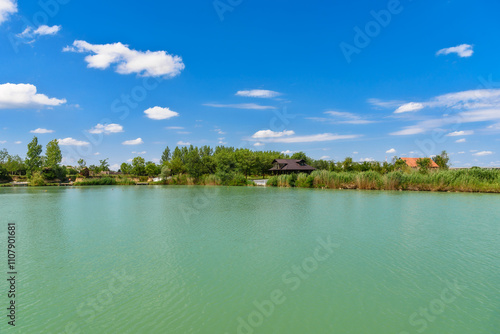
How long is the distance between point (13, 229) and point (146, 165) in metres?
73.6

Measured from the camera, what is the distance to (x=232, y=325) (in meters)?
4.47

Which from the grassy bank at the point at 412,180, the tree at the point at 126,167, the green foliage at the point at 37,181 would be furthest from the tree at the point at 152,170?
the grassy bank at the point at 412,180

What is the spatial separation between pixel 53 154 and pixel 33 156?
661 cm

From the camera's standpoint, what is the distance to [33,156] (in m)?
63.4

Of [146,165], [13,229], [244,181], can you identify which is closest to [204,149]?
[146,165]

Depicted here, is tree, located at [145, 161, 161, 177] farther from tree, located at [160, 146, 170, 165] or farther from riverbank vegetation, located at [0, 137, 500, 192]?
tree, located at [160, 146, 170, 165]

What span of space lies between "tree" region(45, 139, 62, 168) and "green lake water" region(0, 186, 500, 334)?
5853 cm

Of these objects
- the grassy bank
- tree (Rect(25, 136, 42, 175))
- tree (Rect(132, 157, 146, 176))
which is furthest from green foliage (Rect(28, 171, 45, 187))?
the grassy bank

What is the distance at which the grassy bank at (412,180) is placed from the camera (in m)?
28.2

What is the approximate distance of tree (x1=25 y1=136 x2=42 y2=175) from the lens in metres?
62.8

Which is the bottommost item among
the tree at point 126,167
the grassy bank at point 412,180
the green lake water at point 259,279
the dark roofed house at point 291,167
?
the green lake water at point 259,279

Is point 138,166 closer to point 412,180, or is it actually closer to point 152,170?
point 152,170

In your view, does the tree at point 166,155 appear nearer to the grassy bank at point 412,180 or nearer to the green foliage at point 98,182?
the green foliage at point 98,182

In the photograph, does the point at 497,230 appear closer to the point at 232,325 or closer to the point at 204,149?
the point at 232,325
